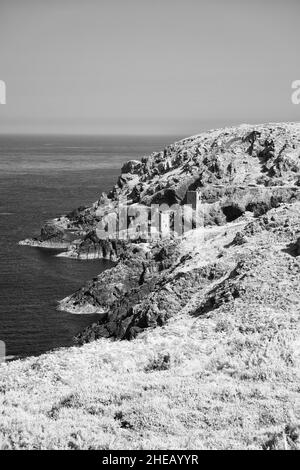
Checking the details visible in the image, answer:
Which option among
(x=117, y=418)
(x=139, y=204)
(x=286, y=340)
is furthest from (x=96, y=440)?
(x=139, y=204)

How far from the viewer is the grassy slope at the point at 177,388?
58.7 feet

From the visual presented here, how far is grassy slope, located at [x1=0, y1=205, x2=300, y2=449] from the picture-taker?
17891 mm

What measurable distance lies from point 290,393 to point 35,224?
9455 cm

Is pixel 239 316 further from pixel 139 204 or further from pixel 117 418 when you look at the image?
pixel 139 204

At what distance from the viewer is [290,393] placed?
2139 centimetres

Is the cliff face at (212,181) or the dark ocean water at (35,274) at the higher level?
the cliff face at (212,181)

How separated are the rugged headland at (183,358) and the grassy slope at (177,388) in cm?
6

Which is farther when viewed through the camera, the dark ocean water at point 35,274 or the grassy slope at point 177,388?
the dark ocean water at point 35,274

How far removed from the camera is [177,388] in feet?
72.4

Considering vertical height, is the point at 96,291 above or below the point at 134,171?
below

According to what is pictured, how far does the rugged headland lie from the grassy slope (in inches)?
2.2

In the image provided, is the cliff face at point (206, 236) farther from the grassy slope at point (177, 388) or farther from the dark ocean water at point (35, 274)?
the grassy slope at point (177, 388)

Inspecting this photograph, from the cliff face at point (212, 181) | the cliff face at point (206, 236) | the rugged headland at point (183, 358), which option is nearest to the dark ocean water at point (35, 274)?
the cliff face at point (206, 236)

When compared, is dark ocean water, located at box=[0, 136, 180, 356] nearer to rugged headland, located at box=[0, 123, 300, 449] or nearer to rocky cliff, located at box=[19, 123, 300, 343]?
rocky cliff, located at box=[19, 123, 300, 343]
